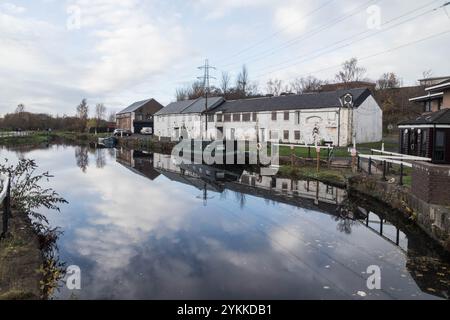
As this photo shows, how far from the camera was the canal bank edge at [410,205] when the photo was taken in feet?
27.8

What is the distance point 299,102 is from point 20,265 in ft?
119

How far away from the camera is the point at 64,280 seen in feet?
22.0

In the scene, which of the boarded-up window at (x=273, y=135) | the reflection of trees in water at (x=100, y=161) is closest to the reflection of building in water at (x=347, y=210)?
the reflection of trees in water at (x=100, y=161)

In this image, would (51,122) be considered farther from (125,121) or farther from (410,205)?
(410,205)

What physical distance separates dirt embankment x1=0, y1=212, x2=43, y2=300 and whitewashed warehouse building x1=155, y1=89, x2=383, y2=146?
26640 millimetres

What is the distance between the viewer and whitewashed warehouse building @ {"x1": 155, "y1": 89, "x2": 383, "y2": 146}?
3556cm

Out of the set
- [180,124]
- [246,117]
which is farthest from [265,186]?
[180,124]

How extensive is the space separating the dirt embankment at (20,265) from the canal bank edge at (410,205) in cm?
787

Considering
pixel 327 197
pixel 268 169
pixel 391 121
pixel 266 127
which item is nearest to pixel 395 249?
pixel 327 197

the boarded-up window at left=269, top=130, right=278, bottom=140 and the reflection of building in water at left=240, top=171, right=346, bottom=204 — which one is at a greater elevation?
the boarded-up window at left=269, top=130, right=278, bottom=140

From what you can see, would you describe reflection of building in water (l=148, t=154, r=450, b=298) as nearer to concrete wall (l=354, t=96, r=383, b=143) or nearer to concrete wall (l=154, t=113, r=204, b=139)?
concrete wall (l=354, t=96, r=383, b=143)

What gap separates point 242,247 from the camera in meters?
8.68

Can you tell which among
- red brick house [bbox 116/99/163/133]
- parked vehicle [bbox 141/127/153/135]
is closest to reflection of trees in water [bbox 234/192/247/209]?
parked vehicle [bbox 141/127/153/135]
